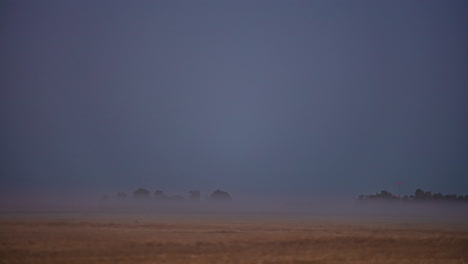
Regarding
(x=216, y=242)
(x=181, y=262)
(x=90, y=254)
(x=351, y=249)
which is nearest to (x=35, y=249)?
(x=90, y=254)

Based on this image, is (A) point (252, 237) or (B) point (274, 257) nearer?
(B) point (274, 257)

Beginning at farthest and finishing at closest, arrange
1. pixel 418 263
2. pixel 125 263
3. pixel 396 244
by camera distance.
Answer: pixel 396 244, pixel 418 263, pixel 125 263

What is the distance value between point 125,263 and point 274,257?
8.36 m

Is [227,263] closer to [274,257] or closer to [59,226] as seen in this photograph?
[274,257]

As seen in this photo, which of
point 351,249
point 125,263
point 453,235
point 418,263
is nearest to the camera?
point 125,263

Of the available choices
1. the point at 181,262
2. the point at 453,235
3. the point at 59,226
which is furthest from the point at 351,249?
the point at 59,226

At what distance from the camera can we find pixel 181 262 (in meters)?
25.2

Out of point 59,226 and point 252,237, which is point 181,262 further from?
point 59,226

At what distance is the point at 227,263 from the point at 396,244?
14318mm

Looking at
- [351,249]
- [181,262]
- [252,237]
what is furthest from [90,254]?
[351,249]

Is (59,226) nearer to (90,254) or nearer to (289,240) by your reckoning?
(90,254)

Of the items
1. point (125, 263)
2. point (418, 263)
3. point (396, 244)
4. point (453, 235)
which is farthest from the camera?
point (453, 235)

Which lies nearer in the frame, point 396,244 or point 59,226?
point 396,244

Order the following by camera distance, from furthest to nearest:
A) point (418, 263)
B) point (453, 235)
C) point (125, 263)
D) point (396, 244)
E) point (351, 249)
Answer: point (453, 235)
point (396, 244)
point (351, 249)
point (418, 263)
point (125, 263)
